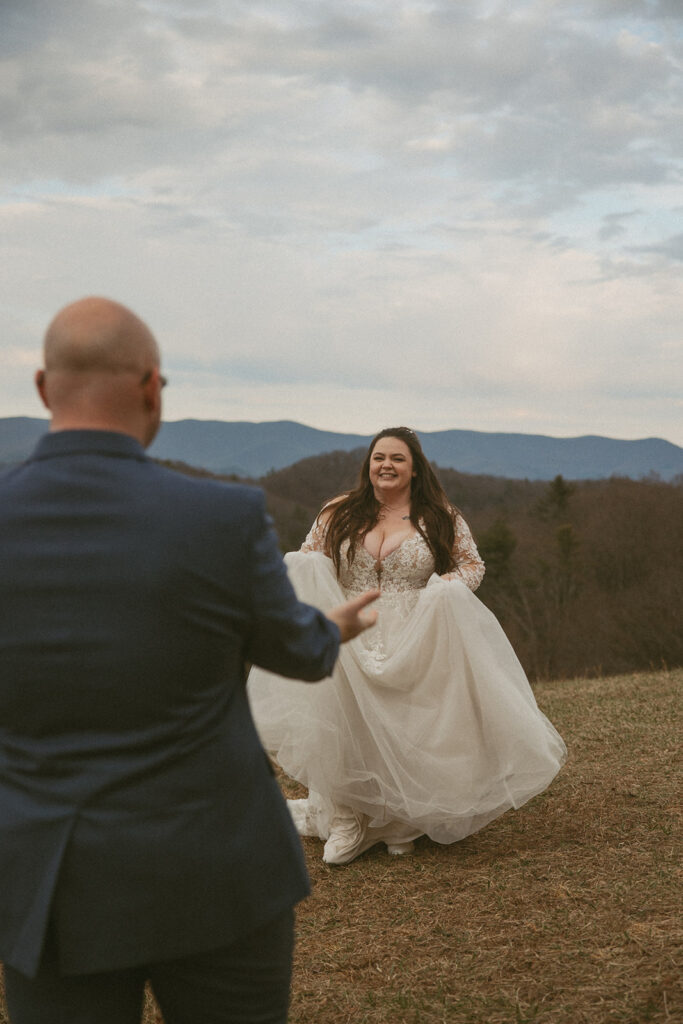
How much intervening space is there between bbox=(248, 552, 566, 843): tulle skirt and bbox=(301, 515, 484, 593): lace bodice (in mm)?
222

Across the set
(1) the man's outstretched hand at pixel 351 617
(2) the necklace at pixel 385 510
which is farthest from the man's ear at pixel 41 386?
(2) the necklace at pixel 385 510

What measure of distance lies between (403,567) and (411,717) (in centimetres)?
93

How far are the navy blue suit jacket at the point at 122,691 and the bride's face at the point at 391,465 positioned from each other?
4670 millimetres

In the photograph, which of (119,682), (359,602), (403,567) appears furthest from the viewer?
(403,567)

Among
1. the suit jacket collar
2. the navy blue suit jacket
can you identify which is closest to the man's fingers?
the navy blue suit jacket

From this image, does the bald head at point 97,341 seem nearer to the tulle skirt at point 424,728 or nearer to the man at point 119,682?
the man at point 119,682

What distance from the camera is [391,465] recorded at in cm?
652

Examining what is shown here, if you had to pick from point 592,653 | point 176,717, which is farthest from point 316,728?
point 592,653

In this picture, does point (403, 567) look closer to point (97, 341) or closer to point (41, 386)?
point (41, 386)

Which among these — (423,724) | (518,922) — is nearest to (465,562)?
(423,724)

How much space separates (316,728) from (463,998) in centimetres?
199

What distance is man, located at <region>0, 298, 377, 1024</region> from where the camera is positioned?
175cm

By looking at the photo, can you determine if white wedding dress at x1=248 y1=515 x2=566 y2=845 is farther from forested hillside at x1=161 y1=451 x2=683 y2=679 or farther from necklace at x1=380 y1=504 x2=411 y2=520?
forested hillside at x1=161 y1=451 x2=683 y2=679

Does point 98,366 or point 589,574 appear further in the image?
point 589,574
